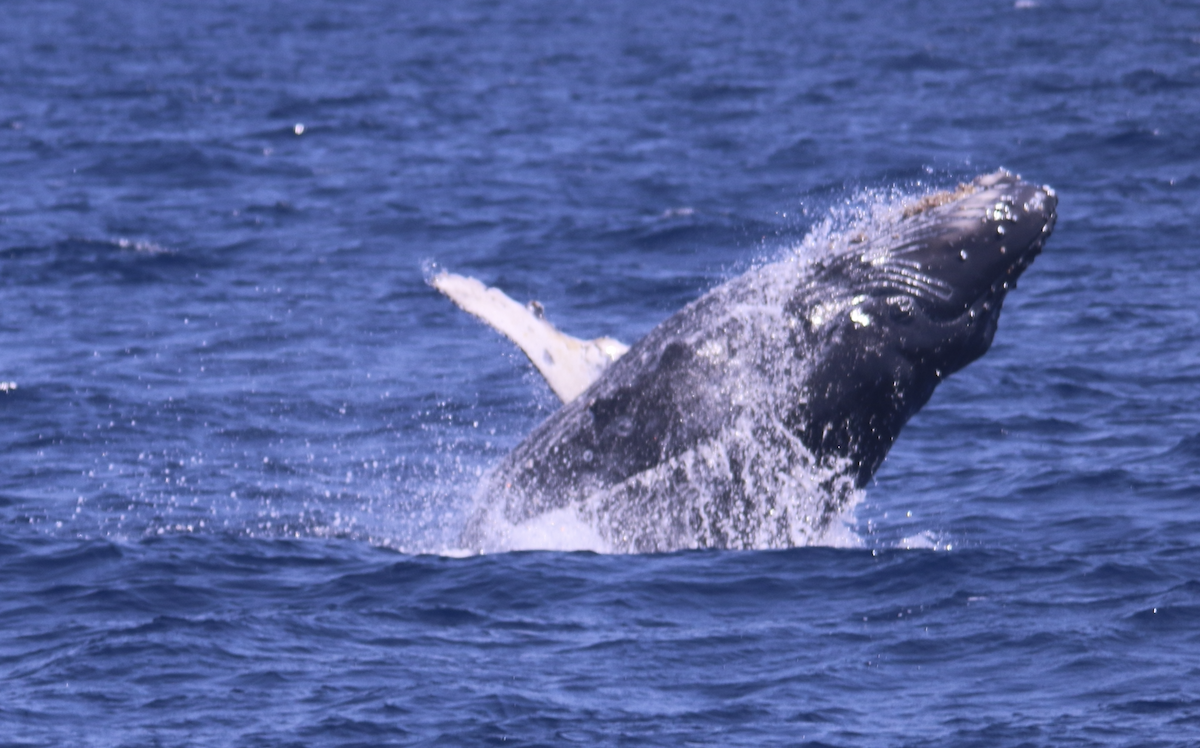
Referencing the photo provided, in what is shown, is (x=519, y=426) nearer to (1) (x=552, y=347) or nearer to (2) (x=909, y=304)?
(1) (x=552, y=347)

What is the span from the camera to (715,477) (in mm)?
13719

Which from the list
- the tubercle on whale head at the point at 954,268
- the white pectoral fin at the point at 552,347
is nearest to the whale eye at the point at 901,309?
the tubercle on whale head at the point at 954,268

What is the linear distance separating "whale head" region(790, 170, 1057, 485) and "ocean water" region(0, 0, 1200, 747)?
1408 mm

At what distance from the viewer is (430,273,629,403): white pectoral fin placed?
14656mm

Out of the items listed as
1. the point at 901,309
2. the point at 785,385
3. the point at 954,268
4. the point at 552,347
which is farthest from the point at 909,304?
the point at 552,347

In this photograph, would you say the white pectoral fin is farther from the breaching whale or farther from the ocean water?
the ocean water

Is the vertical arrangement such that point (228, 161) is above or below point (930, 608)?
above

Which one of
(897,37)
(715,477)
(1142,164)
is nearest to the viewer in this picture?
(715,477)

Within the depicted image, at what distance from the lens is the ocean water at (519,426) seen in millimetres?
11430

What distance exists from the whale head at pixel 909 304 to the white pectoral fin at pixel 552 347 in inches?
75.4

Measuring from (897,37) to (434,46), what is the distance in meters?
15.4

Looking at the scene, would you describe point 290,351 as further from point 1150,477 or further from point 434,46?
point 434,46

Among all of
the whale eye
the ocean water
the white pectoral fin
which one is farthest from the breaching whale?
the ocean water

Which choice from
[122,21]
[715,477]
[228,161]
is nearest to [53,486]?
[715,477]
